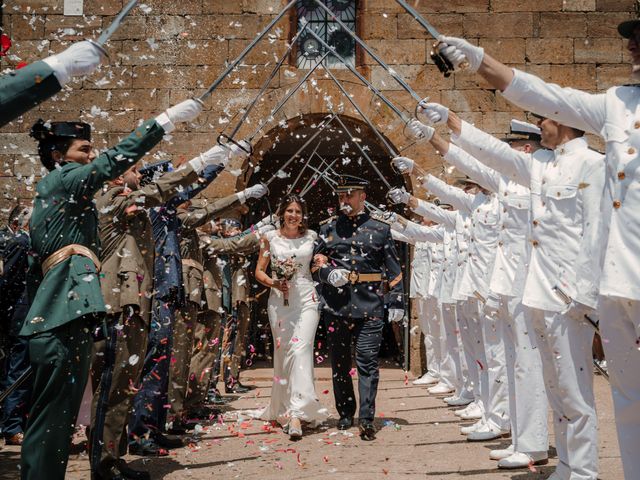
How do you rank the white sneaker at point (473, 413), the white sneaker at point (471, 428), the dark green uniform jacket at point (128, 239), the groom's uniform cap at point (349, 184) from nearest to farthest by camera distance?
the dark green uniform jacket at point (128, 239) < the white sneaker at point (471, 428) < the groom's uniform cap at point (349, 184) < the white sneaker at point (473, 413)

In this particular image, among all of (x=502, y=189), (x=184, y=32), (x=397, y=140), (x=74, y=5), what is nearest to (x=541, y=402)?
(x=502, y=189)

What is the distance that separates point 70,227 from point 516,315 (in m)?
3.13

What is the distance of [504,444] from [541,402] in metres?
1.08

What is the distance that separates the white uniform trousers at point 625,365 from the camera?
3188 millimetres

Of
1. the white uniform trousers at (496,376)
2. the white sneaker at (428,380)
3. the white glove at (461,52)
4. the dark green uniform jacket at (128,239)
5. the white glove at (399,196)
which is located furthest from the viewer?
the white sneaker at (428,380)

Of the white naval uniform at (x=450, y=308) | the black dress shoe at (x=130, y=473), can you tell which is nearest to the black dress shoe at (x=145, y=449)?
the black dress shoe at (x=130, y=473)

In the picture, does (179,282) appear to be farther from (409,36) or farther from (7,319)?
(409,36)

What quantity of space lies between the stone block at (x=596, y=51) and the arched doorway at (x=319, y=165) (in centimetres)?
328

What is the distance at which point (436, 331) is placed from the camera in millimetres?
11102

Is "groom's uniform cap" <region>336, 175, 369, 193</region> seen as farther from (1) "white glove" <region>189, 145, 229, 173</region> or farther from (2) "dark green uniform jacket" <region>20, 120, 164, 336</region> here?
(2) "dark green uniform jacket" <region>20, 120, 164, 336</region>

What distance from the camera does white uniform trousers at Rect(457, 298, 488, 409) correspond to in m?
7.35

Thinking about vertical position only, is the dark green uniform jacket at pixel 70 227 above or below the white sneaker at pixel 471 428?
above

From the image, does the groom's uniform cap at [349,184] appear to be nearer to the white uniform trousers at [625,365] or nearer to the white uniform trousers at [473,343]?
the white uniform trousers at [473,343]

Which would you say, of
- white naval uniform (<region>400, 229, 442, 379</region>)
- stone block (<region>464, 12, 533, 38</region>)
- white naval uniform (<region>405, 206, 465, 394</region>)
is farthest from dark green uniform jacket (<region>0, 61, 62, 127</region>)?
stone block (<region>464, 12, 533, 38</region>)
